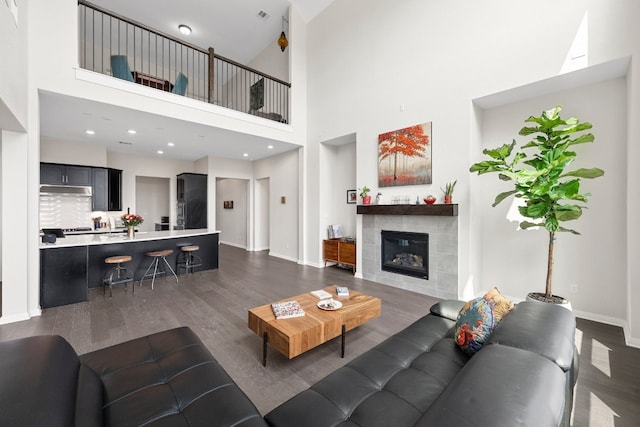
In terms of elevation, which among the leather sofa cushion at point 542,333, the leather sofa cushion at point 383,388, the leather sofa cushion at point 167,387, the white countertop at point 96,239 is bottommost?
the leather sofa cushion at point 383,388

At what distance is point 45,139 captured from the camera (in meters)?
5.89

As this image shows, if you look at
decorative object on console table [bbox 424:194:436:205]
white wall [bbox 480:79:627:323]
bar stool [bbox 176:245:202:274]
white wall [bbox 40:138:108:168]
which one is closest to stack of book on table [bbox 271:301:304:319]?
decorative object on console table [bbox 424:194:436:205]

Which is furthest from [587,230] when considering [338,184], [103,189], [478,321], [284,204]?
[103,189]

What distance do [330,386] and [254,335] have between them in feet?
5.41

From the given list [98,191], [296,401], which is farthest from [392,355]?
[98,191]

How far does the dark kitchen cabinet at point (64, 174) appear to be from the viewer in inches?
231

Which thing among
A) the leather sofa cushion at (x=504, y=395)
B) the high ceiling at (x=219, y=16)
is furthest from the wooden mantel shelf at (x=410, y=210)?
the high ceiling at (x=219, y=16)

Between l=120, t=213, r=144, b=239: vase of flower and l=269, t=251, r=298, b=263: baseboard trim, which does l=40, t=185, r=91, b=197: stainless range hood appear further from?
l=269, t=251, r=298, b=263: baseboard trim

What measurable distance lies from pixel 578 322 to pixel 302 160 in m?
5.43

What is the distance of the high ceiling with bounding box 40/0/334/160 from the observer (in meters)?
4.43

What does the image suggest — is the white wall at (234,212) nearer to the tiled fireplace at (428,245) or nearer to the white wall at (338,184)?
the white wall at (338,184)

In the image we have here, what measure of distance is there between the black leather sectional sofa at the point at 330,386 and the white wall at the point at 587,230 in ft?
8.14

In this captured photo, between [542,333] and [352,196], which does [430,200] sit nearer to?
[352,196]

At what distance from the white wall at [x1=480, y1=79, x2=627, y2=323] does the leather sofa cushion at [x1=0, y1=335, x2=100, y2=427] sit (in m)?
4.44
